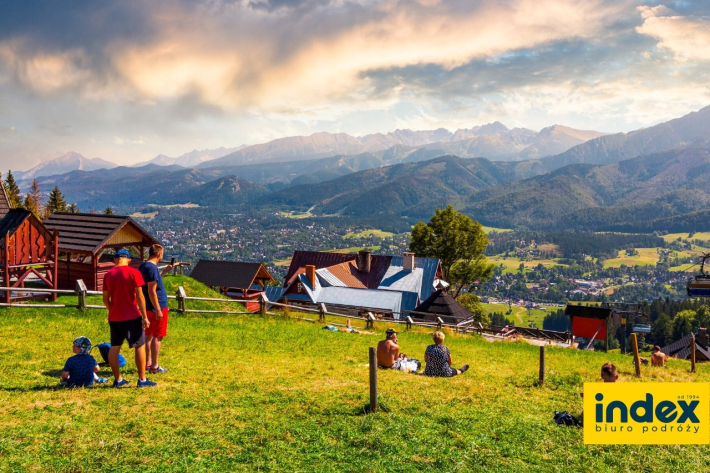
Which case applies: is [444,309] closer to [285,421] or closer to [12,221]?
[285,421]

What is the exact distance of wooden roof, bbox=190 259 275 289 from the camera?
37.1 meters

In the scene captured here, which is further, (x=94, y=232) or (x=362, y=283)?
(x=362, y=283)

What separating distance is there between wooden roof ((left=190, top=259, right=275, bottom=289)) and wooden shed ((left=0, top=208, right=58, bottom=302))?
1698 centimetres

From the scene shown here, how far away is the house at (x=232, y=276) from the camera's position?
36959 mm

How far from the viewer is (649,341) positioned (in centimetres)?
9719

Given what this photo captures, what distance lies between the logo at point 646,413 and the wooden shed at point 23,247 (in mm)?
20797

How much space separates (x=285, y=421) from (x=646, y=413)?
6871 millimetres

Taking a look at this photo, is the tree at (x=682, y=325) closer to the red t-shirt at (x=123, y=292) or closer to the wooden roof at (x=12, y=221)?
the red t-shirt at (x=123, y=292)

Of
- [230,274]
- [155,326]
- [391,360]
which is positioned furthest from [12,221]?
[230,274]

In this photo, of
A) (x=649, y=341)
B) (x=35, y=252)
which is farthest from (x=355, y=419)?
(x=649, y=341)

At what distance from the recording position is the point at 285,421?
8594 millimetres

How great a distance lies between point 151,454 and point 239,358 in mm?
6616

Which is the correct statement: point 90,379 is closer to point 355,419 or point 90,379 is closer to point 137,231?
point 355,419

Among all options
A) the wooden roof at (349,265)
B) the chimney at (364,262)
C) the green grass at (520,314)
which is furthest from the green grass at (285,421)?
the green grass at (520,314)
